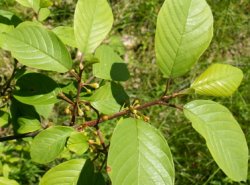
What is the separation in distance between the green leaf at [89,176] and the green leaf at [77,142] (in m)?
0.08

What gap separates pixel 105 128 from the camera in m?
3.15

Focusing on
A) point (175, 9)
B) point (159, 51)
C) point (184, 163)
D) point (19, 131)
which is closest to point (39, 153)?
point (19, 131)

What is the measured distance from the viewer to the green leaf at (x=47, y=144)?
1176mm

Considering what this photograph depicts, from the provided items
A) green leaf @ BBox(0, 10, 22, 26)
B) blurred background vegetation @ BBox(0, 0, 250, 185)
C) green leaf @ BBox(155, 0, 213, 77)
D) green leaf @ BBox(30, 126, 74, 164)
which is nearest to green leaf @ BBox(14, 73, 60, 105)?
green leaf @ BBox(30, 126, 74, 164)

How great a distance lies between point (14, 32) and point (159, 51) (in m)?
0.40

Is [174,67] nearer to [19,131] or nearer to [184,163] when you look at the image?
[19,131]

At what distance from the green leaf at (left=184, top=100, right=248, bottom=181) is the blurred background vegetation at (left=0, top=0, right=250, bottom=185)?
1.87 metres

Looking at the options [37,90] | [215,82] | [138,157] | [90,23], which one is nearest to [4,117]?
[37,90]

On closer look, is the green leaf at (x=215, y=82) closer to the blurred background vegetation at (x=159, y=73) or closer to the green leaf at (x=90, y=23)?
the green leaf at (x=90, y=23)

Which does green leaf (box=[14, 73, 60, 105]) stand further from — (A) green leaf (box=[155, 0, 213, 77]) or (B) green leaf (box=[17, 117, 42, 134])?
A: (A) green leaf (box=[155, 0, 213, 77])

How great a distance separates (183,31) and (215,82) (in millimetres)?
170

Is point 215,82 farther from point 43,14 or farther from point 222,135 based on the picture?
point 43,14

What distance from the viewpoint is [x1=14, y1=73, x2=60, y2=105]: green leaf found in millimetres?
1225

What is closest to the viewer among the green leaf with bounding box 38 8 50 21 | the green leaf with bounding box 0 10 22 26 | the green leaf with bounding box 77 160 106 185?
the green leaf with bounding box 77 160 106 185
